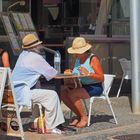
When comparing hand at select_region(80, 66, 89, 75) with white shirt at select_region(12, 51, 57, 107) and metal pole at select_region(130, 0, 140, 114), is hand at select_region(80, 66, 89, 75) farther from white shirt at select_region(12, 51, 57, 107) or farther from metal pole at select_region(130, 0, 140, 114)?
metal pole at select_region(130, 0, 140, 114)

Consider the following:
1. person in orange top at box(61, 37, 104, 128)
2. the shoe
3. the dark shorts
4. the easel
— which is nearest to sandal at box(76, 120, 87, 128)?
person in orange top at box(61, 37, 104, 128)

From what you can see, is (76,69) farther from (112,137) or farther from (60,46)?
(60,46)

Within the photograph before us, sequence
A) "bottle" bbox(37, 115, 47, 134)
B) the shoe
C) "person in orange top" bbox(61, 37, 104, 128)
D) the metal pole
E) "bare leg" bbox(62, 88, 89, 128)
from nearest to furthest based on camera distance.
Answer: "bottle" bbox(37, 115, 47, 134)
the shoe
"person in orange top" bbox(61, 37, 104, 128)
"bare leg" bbox(62, 88, 89, 128)
the metal pole

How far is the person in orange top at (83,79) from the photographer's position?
880 cm

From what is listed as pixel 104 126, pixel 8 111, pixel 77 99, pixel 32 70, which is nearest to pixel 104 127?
pixel 104 126

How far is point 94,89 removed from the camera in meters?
8.95

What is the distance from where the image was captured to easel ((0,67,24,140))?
7.48 metres

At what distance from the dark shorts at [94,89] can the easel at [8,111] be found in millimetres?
1745

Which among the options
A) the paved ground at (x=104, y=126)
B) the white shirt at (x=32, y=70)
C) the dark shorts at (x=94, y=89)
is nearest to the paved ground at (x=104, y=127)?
the paved ground at (x=104, y=126)

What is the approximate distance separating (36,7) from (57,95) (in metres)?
6.24

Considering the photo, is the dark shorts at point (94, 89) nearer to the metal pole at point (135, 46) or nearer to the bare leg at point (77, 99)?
the bare leg at point (77, 99)

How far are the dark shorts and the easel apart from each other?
1.74 m

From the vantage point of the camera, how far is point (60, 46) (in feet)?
46.2

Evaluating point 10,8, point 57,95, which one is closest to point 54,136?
point 57,95
